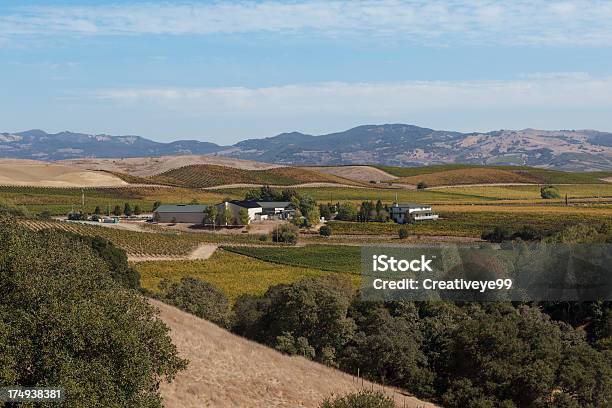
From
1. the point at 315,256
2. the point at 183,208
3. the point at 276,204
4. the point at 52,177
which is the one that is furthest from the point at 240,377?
the point at 52,177

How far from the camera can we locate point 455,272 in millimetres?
46438

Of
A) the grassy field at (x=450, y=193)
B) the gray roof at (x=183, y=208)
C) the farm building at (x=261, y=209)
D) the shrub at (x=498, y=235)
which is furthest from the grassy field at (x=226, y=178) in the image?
the shrub at (x=498, y=235)

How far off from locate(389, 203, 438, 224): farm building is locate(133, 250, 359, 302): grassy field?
44410mm

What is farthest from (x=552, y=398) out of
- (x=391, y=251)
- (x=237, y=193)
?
(x=237, y=193)

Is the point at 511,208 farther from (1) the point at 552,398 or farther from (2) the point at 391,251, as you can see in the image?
(1) the point at 552,398

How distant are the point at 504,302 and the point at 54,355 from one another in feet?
112

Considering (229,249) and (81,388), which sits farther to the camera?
(229,249)

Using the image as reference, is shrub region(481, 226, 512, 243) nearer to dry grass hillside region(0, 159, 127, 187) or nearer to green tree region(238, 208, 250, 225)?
green tree region(238, 208, 250, 225)

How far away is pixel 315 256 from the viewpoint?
7469 cm

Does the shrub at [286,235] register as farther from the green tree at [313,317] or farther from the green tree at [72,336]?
the green tree at [72,336]

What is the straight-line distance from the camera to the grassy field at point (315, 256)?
67.3 meters

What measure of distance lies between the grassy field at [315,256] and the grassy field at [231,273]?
1919mm

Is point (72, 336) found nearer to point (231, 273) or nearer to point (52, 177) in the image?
point (231, 273)

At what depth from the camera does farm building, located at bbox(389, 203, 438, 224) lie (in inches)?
4331
